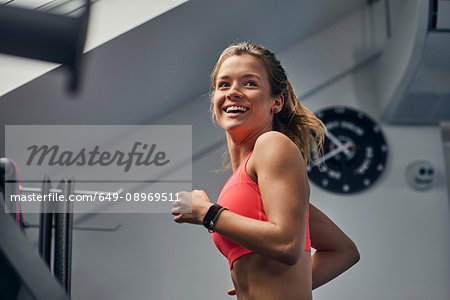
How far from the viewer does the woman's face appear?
35.5 inches

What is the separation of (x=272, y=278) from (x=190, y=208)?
18 centimetres

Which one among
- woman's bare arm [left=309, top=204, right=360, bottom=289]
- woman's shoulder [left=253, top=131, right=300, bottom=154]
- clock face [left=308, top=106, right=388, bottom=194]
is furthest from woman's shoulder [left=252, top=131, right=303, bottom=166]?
clock face [left=308, top=106, right=388, bottom=194]

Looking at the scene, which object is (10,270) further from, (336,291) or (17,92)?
(336,291)

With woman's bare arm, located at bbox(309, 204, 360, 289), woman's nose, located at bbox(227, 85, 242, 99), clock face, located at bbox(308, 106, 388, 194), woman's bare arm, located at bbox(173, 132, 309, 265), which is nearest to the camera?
woman's bare arm, located at bbox(173, 132, 309, 265)

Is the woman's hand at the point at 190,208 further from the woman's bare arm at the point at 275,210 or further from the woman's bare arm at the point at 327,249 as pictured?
the woman's bare arm at the point at 327,249

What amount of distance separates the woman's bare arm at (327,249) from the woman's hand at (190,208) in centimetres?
32

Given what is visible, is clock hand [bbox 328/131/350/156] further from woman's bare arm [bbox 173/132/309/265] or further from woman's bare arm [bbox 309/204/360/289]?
woman's bare arm [bbox 173/132/309/265]

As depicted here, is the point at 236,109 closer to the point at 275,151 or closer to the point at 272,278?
the point at 275,151

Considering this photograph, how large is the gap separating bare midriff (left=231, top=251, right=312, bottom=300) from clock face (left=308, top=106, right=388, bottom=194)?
200cm

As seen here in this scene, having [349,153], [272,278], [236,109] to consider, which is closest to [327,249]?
[272,278]

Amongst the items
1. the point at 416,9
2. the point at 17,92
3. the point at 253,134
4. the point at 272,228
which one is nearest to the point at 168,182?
the point at 17,92

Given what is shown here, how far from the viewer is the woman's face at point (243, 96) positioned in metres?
0.90

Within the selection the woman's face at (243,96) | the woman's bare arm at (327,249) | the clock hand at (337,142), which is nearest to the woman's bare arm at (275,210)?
the woman's face at (243,96)

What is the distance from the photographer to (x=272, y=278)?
2.64 ft
